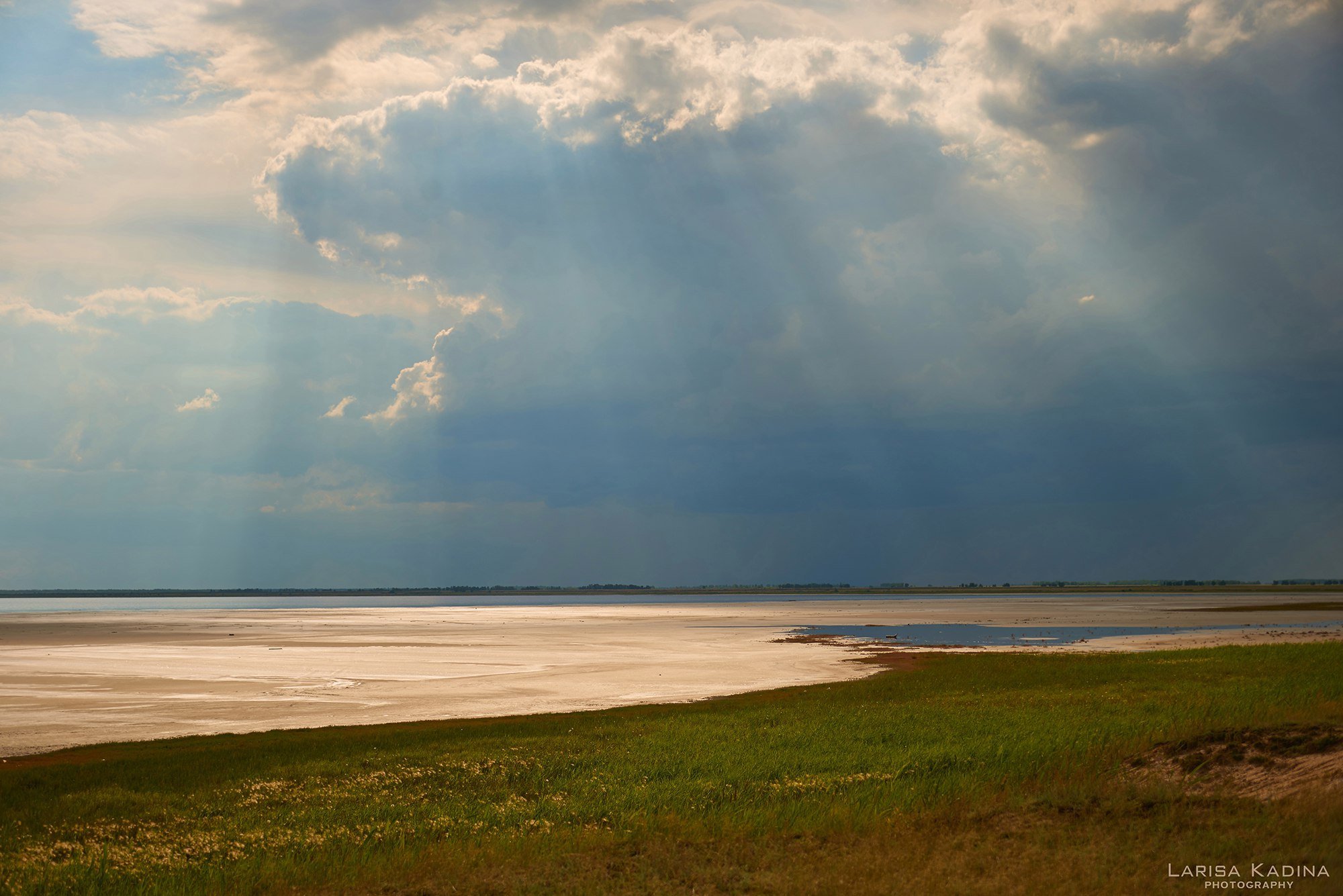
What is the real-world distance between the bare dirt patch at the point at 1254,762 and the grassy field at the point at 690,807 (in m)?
0.51

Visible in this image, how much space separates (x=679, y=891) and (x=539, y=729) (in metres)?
17.4

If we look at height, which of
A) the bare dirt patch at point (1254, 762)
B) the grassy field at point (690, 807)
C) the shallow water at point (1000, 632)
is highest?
the bare dirt patch at point (1254, 762)

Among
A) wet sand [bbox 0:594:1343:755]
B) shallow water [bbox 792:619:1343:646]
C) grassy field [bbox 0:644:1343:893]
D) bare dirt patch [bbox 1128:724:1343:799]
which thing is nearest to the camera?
grassy field [bbox 0:644:1343:893]

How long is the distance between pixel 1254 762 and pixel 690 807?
428 inches

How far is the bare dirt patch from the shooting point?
54.4ft

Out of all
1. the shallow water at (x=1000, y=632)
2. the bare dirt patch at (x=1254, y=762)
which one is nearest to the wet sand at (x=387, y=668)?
the shallow water at (x=1000, y=632)

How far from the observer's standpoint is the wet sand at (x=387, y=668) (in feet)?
124

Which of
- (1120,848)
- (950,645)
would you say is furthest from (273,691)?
(950,645)

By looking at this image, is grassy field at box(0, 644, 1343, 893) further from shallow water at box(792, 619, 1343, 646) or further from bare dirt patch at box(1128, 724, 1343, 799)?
shallow water at box(792, 619, 1343, 646)

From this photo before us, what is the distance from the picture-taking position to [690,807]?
18953 mm

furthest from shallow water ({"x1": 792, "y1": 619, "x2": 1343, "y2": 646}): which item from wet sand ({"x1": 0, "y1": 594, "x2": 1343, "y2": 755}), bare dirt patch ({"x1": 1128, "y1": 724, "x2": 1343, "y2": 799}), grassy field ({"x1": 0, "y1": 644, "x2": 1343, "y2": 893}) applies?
bare dirt patch ({"x1": 1128, "y1": 724, "x2": 1343, "y2": 799})

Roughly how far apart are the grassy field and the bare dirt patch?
511 millimetres

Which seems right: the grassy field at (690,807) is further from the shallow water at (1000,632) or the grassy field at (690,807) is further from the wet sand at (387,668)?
the shallow water at (1000,632)

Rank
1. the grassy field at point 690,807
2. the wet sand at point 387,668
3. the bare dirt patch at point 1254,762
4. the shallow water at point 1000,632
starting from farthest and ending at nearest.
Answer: the shallow water at point 1000,632 < the wet sand at point 387,668 < the bare dirt patch at point 1254,762 < the grassy field at point 690,807
